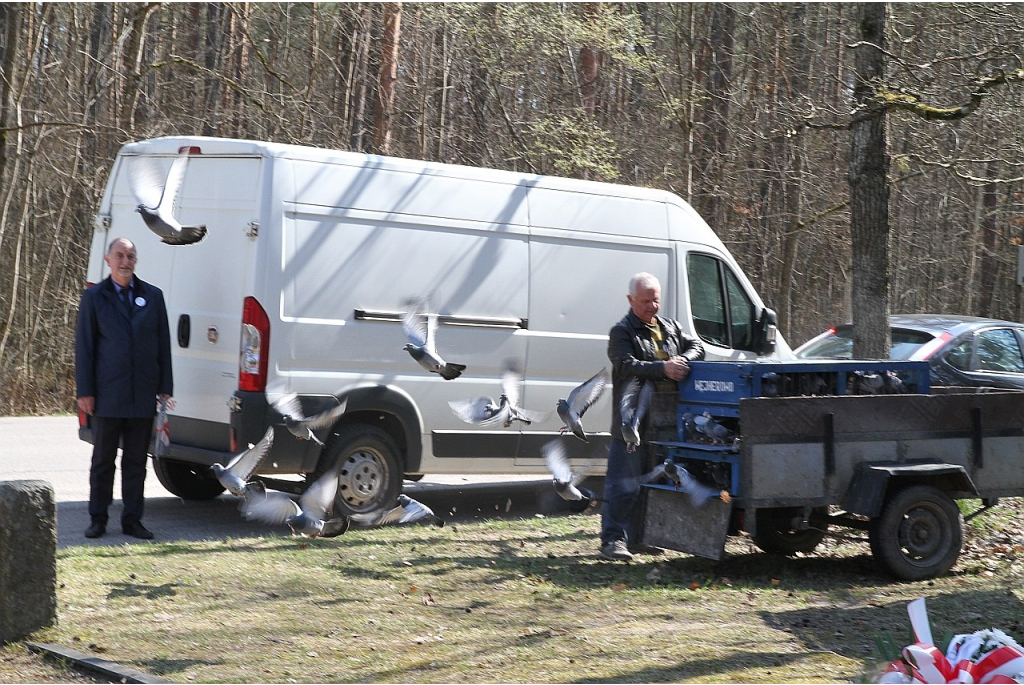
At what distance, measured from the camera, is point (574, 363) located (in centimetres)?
981

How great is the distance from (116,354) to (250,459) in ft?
4.30

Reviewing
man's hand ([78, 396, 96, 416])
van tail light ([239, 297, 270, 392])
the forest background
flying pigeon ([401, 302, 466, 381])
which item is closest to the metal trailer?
flying pigeon ([401, 302, 466, 381])

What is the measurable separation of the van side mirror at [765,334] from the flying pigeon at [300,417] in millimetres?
4045

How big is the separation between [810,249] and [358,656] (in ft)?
73.9

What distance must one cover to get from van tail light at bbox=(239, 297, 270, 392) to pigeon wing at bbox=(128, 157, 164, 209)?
1.30 m

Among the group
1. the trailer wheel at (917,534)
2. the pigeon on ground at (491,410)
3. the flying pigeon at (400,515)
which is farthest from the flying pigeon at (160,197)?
the trailer wheel at (917,534)

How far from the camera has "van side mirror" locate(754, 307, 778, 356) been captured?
10211 mm

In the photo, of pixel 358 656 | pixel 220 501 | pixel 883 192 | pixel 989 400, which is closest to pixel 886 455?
pixel 989 400

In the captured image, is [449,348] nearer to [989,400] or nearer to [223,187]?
[223,187]

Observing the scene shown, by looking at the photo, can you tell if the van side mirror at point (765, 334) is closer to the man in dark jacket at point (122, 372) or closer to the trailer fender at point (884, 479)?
the trailer fender at point (884, 479)

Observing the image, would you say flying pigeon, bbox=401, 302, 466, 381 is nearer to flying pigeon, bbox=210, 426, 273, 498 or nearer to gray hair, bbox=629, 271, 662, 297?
flying pigeon, bbox=210, 426, 273, 498

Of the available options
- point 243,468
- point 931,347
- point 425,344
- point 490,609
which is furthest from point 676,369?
point 931,347

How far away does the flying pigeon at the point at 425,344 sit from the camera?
25.5 ft

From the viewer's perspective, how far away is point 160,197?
29.0ft
